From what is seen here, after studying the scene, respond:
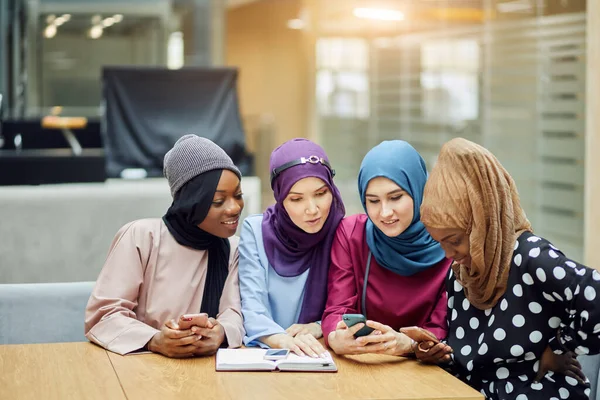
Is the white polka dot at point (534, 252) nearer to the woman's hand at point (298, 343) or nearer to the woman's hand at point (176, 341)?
the woman's hand at point (298, 343)

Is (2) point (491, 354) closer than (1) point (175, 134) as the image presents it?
Yes

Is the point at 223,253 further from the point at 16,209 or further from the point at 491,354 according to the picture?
the point at 16,209

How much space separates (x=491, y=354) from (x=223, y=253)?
990 mm

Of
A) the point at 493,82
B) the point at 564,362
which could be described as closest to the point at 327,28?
the point at 493,82

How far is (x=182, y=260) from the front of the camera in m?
2.82

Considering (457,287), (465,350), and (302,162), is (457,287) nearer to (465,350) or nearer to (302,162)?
(465,350)

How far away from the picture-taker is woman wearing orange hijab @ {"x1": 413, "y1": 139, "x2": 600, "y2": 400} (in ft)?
7.38

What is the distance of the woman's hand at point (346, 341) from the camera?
244 cm

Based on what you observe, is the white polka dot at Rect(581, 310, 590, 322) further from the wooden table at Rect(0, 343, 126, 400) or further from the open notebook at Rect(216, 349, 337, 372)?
the wooden table at Rect(0, 343, 126, 400)

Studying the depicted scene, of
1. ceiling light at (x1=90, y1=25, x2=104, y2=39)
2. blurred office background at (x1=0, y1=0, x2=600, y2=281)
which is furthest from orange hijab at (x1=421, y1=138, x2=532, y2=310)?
ceiling light at (x1=90, y1=25, x2=104, y2=39)

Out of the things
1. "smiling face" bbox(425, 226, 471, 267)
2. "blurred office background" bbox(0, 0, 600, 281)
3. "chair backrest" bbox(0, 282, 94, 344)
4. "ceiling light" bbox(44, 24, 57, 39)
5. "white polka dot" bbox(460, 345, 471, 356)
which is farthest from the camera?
"ceiling light" bbox(44, 24, 57, 39)

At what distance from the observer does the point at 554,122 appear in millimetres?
5039

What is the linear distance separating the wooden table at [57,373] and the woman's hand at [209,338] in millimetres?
262

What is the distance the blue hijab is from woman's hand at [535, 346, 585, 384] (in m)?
0.51
